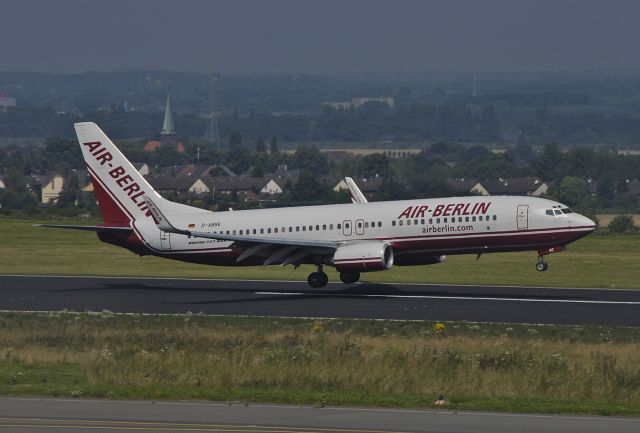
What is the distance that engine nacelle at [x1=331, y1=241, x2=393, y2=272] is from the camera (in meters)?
56.6

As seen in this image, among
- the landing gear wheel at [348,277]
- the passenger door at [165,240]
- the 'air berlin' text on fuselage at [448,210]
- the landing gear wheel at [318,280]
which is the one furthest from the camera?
the landing gear wheel at [348,277]

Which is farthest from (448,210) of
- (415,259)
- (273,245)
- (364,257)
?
(273,245)

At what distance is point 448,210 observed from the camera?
58.0 m

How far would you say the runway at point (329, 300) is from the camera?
166ft

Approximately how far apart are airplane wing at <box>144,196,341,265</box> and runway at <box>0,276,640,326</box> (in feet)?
5.53

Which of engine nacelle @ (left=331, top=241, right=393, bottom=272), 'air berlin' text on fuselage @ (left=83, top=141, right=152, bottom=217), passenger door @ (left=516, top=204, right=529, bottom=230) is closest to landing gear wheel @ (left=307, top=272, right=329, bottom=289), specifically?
engine nacelle @ (left=331, top=241, right=393, bottom=272)

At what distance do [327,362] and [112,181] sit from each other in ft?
90.5

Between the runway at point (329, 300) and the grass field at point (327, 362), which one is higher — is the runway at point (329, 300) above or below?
above

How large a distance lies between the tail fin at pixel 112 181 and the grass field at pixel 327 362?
45.7 feet

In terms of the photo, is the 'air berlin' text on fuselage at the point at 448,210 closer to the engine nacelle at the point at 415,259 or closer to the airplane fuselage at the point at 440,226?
the airplane fuselage at the point at 440,226

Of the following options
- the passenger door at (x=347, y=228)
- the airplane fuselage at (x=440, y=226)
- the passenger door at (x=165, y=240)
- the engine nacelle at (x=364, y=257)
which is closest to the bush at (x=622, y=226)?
the airplane fuselage at (x=440, y=226)

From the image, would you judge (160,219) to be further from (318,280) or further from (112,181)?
(318,280)

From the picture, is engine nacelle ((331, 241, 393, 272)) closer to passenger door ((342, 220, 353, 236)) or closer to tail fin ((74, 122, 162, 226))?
passenger door ((342, 220, 353, 236))

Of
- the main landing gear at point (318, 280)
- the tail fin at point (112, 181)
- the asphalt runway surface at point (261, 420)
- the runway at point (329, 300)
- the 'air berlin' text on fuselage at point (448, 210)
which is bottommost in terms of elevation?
the asphalt runway surface at point (261, 420)
